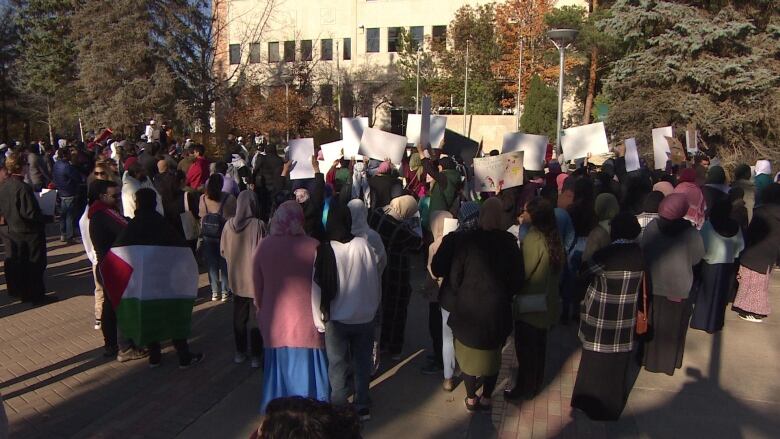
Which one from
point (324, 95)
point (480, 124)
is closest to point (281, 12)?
point (324, 95)

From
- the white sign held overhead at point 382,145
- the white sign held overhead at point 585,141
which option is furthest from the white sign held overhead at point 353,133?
the white sign held overhead at point 585,141

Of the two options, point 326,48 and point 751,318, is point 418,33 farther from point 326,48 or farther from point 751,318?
point 751,318

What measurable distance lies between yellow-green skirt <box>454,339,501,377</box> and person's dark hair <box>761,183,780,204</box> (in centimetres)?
461

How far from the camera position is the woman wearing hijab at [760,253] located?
7117 millimetres

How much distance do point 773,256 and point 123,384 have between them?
728 centimetres

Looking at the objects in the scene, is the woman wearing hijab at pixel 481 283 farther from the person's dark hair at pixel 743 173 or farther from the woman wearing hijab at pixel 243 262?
the person's dark hair at pixel 743 173

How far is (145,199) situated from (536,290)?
3440 mm

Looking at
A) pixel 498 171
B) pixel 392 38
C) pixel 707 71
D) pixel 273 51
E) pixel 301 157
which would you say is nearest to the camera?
pixel 498 171

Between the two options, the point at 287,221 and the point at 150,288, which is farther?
the point at 150,288

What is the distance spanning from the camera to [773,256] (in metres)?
7.16

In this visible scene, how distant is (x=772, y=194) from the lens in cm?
720

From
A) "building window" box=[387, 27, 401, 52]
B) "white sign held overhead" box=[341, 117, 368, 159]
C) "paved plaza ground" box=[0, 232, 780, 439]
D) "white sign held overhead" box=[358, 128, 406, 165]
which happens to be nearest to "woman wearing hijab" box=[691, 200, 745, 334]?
"paved plaza ground" box=[0, 232, 780, 439]

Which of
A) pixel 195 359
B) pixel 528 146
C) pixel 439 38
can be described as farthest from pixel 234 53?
pixel 195 359

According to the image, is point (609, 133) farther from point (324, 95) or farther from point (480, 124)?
point (324, 95)
